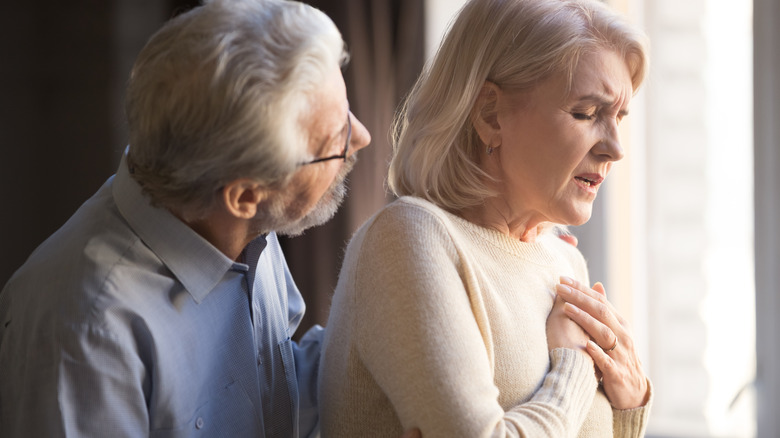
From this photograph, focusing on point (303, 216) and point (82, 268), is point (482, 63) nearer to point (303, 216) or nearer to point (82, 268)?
point (303, 216)

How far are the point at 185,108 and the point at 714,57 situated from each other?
6.09 feet

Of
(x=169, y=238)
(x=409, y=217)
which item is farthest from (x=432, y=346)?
(x=169, y=238)

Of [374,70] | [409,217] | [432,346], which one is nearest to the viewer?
[432,346]

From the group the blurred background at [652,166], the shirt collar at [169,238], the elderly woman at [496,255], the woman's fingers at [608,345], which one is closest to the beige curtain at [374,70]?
the blurred background at [652,166]

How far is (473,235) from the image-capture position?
4.43ft

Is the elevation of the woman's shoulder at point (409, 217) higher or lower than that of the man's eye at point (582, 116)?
lower

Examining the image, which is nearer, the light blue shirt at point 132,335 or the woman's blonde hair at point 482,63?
the light blue shirt at point 132,335

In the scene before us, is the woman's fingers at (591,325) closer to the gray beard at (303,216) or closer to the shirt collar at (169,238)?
the gray beard at (303,216)

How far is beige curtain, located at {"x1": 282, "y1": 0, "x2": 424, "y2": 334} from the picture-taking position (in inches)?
104

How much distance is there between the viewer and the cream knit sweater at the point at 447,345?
1128 mm

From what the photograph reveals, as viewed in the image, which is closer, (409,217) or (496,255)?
(409,217)

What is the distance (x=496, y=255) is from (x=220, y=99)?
57 centimetres

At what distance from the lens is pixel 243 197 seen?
1276 mm

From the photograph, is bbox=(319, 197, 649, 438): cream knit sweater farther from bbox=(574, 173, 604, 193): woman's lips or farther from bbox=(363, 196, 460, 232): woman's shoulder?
bbox=(574, 173, 604, 193): woman's lips
